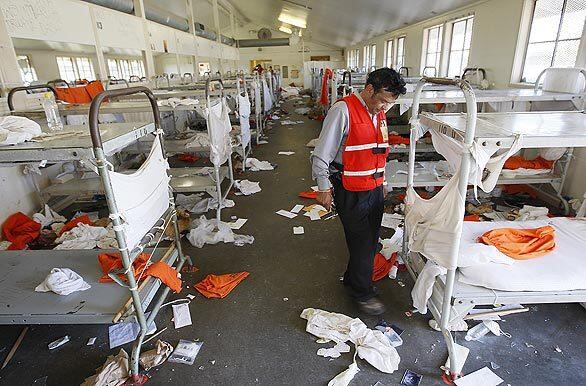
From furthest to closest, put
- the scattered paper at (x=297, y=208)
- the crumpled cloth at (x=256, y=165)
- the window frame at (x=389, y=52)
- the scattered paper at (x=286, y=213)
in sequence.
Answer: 1. the window frame at (x=389, y=52)
2. the crumpled cloth at (x=256, y=165)
3. the scattered paper at (x=297, y=208)
4. the scattered paper at (x=286, y=213)

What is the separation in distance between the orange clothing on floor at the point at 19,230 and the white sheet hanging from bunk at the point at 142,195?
79.3 inches

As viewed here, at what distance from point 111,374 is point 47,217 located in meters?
2.66

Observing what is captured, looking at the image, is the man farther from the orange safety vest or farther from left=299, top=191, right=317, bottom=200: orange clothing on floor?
left=299, top=191, right=317, bottom=200: orange clothing on floor

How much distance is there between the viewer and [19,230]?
133 inches

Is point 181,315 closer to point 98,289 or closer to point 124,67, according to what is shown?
point 98,289

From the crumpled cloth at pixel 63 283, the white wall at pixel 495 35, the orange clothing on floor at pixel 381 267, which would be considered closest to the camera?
the crumpled cloth at pixel 63 283

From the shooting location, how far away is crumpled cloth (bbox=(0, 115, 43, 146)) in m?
1.80

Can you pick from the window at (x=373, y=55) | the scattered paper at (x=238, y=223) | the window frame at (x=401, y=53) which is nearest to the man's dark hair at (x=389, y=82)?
the scattered paper at (x=238, y=223)

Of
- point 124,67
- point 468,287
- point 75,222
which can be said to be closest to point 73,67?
point 124,67

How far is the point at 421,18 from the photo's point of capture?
8.11 metres

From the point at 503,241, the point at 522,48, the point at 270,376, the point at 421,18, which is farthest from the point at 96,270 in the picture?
the point at 421,18

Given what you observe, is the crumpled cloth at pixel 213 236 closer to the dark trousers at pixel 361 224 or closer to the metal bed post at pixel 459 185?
the dark trousers at pixel 361 224

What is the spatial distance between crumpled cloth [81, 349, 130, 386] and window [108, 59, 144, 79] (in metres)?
9.89

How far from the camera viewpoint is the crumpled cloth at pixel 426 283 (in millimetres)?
1931
